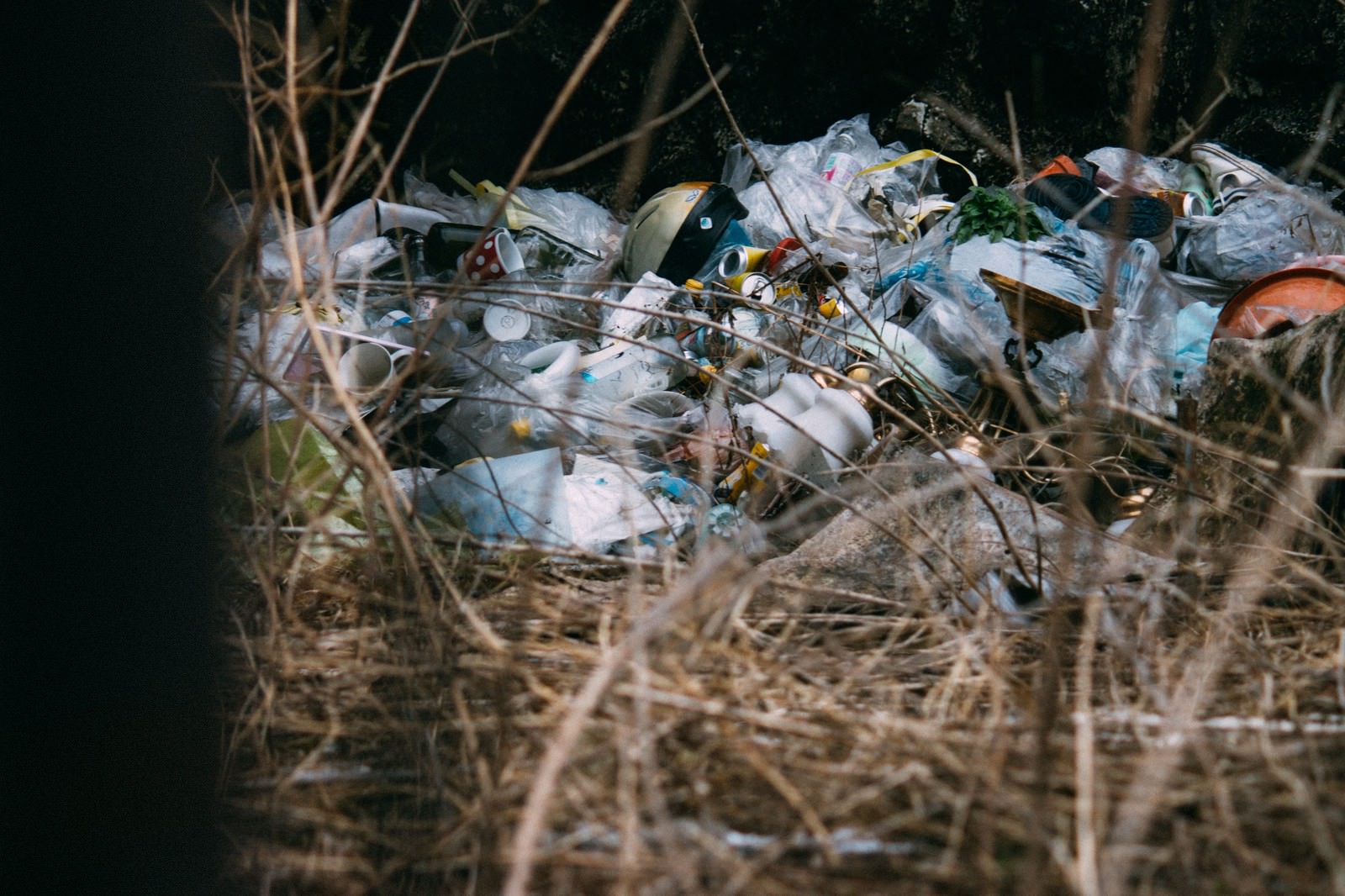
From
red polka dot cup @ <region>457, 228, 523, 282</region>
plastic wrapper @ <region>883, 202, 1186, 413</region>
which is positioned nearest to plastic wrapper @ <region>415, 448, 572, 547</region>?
red polka dot cup @ <region>457, 228, 523, 282</region>

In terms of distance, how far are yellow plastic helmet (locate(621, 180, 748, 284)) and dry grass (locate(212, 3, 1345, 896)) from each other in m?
2.25

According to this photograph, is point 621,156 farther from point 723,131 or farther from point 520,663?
point 520,663

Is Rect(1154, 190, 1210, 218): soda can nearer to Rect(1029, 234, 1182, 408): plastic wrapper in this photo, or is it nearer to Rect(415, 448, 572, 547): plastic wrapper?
Rect(1029, 234, 1182, 408): plastic wrapper

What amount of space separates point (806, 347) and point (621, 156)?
227cm

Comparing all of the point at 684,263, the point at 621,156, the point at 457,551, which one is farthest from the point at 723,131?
the point at 457,551

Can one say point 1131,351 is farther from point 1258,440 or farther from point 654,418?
point 654,418

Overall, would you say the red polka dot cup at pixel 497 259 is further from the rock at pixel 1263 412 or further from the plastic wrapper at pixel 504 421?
the rock at pixel 1263 412

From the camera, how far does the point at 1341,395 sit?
180 cm

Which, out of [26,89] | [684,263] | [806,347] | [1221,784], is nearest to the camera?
[26,89]

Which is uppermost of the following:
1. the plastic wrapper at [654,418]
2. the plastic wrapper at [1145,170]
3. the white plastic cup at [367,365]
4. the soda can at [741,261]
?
the plastic wrapper at [1145,170]

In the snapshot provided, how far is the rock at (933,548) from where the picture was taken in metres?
1.56

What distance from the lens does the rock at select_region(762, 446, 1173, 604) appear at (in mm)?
1557

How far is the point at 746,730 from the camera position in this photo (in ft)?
3.47

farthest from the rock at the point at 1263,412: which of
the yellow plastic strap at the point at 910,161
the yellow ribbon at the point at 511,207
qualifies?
the yellow ribbon at the point at 511,207
